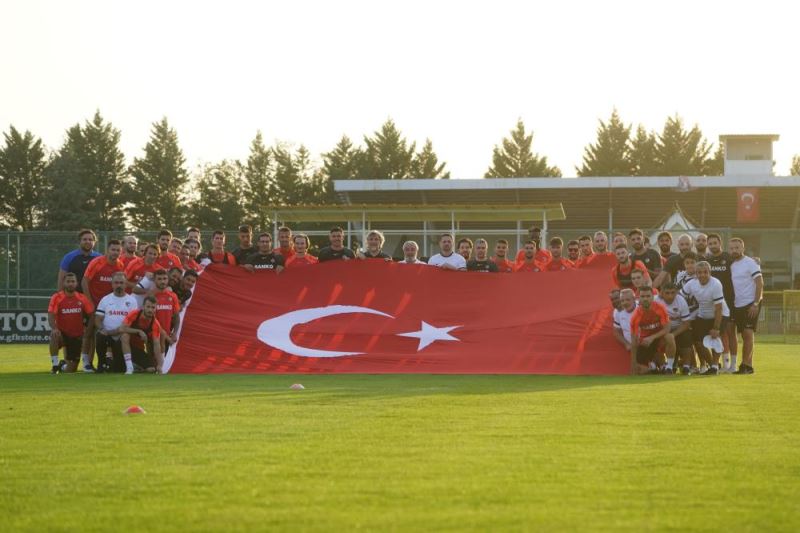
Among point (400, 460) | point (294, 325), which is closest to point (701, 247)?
point (294, 325)

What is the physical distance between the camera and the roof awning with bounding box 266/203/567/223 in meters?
27.1

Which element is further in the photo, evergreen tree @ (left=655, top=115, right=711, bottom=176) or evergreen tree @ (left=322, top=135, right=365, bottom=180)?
evergreen tree @ (left=655, top=115, right=711, bottom=176)

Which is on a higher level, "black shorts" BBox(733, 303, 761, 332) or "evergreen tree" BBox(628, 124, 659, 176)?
"evergreen tree" BBox(628, 124, 659, 176)

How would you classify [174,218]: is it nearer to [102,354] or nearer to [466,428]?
[102,354]

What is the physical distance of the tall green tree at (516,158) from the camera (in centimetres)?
7206

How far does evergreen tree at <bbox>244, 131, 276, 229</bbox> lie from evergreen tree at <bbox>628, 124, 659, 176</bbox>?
25045mm

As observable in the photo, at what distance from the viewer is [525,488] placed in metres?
5.15

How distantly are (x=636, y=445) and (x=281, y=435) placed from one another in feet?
7.34

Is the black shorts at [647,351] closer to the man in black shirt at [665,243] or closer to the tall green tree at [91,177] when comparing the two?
the man in black shirt at [665,243]

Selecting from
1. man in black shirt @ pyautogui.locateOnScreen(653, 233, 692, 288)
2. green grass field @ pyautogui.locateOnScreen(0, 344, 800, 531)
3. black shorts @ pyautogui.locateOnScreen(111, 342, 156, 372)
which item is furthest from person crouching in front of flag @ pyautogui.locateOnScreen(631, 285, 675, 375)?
black shorts @ pyautogui.locateOnScreen(111, 342, 156, 372)

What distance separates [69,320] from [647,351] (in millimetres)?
7444

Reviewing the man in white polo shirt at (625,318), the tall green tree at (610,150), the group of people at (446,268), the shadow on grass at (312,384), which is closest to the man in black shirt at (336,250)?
the group of people at (446,268)

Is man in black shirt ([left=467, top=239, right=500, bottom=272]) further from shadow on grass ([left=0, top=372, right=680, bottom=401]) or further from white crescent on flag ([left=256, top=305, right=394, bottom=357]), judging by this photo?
shadow on grass ([left=0, top=372, right=680, bottom=401])

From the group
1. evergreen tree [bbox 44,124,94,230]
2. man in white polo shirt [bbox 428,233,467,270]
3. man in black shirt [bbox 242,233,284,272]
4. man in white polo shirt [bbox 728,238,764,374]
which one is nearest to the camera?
man in white polo shirt [bbox 728,238,764,374]
